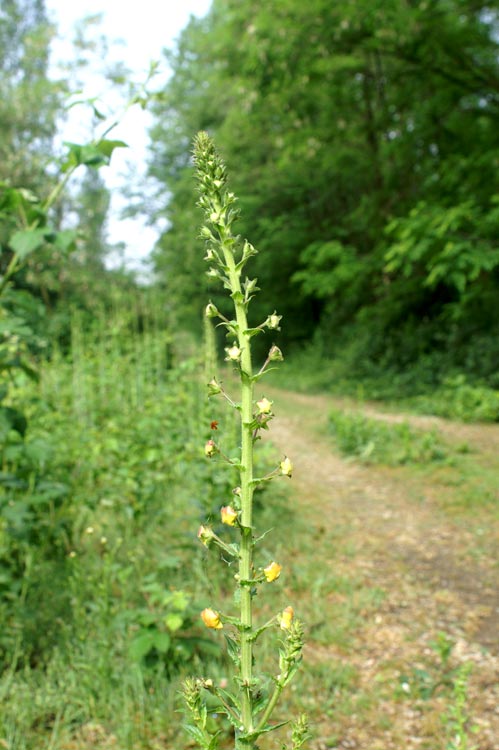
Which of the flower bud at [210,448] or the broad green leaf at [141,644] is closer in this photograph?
the flower bud at [210,448]

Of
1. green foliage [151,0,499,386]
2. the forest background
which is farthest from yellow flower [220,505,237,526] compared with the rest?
green foliage [151,0,499,386]

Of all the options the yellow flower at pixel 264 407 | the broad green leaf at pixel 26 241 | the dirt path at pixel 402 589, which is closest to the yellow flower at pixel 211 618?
the yellow flower at pixel 264 407

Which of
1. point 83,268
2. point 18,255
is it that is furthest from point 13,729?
point 83,268

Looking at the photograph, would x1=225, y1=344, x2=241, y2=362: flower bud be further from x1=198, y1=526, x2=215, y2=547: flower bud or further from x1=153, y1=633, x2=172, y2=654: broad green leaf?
x1=153, y1=633, x2=172, y2=654: broad green leaf

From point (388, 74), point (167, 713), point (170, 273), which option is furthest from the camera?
point (170, 273)

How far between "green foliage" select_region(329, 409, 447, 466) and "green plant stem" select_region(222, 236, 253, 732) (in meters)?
5.97

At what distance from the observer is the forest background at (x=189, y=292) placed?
2.61m

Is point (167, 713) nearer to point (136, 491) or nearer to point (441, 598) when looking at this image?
point (136, 491)

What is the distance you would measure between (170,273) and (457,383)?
44.1 feet

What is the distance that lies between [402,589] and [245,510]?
3.28 m

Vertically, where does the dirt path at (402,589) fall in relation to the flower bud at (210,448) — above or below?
below

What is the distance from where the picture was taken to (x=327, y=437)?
8.42 m

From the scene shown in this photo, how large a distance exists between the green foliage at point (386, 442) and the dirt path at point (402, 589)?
22 cm

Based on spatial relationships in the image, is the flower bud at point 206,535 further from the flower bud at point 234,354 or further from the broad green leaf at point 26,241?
the broad green leaf at point 26,241
